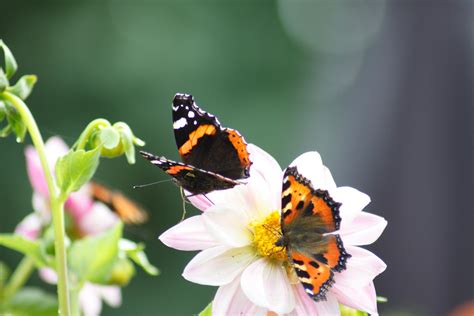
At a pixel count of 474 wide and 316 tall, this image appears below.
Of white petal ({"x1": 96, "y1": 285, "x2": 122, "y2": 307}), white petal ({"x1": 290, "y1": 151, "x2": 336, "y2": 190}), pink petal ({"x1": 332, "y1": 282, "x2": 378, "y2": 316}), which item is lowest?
white petal ({"x1": 96, "y1": 285, "x2": 122, "y2": 307})

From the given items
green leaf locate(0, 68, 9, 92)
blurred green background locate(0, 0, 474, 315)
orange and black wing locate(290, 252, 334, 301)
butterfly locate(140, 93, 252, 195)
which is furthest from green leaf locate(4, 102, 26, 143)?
blurred green background locate(0, 0, 474, 315)

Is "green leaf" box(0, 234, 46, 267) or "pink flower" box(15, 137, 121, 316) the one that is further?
"pink flower" box(15, 137, 121, 316)

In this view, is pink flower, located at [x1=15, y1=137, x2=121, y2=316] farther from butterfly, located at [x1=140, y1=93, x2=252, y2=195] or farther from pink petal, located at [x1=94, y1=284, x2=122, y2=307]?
butterfly, located at [x1=140, y1=93, x2=252, y2=195]

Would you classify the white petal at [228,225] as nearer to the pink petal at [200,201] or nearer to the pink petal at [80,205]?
the pink petal at [200,201]

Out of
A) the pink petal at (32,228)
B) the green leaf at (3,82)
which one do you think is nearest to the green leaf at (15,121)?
the green leaf at (3,82)

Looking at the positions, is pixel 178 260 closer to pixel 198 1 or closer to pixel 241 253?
pixel 198 1

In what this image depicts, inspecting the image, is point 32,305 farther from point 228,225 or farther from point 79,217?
point 228,225
